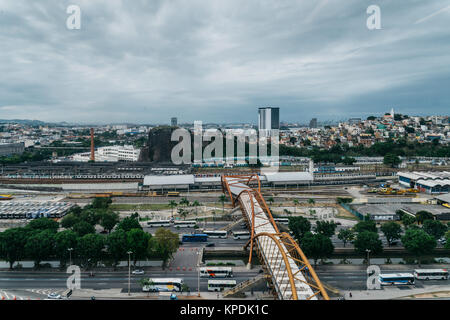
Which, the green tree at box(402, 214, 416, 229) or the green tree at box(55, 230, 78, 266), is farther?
the green tree at box(402, 214, 416, 229)

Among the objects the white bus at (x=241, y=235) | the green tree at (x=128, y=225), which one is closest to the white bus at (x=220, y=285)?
the white bus at (x=241, y=235)

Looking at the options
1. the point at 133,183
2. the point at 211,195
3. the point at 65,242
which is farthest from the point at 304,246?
the point at 133,183

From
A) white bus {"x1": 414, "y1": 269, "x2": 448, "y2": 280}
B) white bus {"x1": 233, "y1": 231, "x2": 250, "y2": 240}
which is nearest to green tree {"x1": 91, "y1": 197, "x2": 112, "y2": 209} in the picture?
white bus {"x1": 233, "y1": 231, "x2": 250, "y2": 240}

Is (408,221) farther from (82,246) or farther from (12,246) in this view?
(12,246)

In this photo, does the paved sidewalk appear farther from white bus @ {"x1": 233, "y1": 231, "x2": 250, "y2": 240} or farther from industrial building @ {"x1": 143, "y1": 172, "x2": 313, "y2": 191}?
industrial building @ {"x1": 143, "y1": 172, "x2": 313, "y2": 191}

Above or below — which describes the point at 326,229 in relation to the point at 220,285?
above

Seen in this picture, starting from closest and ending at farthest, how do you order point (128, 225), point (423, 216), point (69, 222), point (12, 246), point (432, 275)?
point (432, 275)
point (12, 246)
point (128, 225)
point (69, 222)
point (423, 216)

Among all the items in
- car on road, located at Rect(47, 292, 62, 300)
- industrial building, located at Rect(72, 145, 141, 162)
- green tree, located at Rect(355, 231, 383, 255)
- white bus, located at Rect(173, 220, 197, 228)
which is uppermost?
industrial building, located at Rect(72, 145, 141, 162)

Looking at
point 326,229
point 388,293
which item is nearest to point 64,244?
point 326,229
